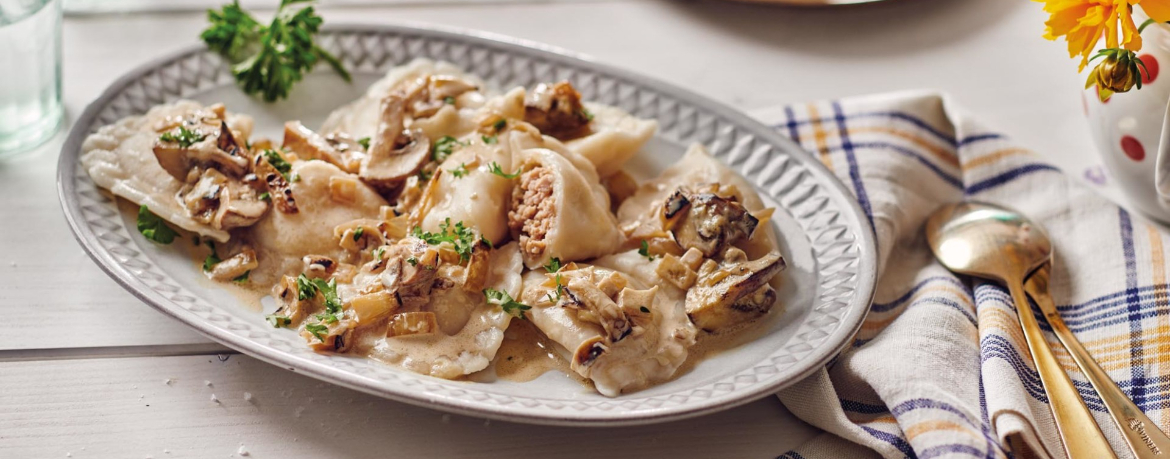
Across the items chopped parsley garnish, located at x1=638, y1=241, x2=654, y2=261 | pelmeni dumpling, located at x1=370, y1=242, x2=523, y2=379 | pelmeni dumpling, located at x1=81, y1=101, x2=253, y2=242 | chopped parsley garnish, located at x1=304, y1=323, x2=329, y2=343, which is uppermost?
chopped parsley garnish, located at x1=638, y1=241, x2=654, y2=261

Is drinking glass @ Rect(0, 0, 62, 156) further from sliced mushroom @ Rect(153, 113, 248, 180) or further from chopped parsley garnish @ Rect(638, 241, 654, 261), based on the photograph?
chopped parsley garnish @ Rect(638, 241, 654, 261)

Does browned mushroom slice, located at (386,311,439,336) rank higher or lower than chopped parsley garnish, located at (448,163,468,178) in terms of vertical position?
lower

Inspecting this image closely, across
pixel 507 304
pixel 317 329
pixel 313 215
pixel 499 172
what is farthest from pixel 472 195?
pixel 317 329

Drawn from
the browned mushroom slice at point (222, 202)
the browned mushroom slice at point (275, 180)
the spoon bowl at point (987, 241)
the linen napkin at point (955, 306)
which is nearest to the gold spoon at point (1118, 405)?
the linen napkin at point (955, 306)

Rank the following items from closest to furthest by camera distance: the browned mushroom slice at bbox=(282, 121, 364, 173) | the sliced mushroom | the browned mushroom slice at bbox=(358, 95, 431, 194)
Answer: the sliced mushroom, the browned mushroom slice at bbox=(358, 95, 431, 194), the browned mushroom slice at bbox=(282, 121, 364, 173)

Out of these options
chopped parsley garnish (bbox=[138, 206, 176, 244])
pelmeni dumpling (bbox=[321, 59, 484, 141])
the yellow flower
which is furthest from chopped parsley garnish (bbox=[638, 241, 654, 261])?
chopped parsley garnish (bbox=[138, 206, 176, 244])

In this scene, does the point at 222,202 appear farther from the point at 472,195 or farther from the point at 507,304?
the point at 507,304

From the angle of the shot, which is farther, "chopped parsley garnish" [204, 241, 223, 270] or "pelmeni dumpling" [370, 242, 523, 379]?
"chopped parsley garnish" [204, 241, 223, 270]
